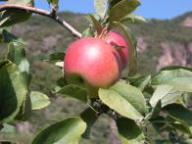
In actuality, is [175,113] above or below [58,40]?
above

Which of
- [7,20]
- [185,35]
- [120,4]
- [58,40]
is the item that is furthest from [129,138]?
[185,35]

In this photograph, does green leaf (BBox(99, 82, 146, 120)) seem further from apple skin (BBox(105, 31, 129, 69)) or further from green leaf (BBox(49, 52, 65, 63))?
green leaf (BBox(49, 52, 65, 63))

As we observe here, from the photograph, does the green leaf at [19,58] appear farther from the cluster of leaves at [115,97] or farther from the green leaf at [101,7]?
the green leaf at [101,7]

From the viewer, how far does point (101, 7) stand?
41.9 inches

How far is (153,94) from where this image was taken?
95 centimetres

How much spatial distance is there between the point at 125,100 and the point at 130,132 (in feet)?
Result: 0.19

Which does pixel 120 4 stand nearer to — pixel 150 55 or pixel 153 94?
pixel 153 94

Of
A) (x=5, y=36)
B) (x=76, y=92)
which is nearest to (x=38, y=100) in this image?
(x=76, y=92)

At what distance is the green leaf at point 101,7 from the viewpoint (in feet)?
3.45

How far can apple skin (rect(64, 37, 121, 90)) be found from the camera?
0.93 m

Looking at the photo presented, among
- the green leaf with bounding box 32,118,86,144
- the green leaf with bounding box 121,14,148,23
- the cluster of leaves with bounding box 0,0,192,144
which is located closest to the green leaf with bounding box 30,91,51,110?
the cluster of leaves with bounding box 0,0,192,144

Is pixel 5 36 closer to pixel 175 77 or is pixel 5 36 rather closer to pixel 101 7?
pixel 101 7

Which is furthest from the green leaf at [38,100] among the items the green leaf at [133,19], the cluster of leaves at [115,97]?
the green leaf at [133,19]

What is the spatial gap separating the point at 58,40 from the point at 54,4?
23.1m
